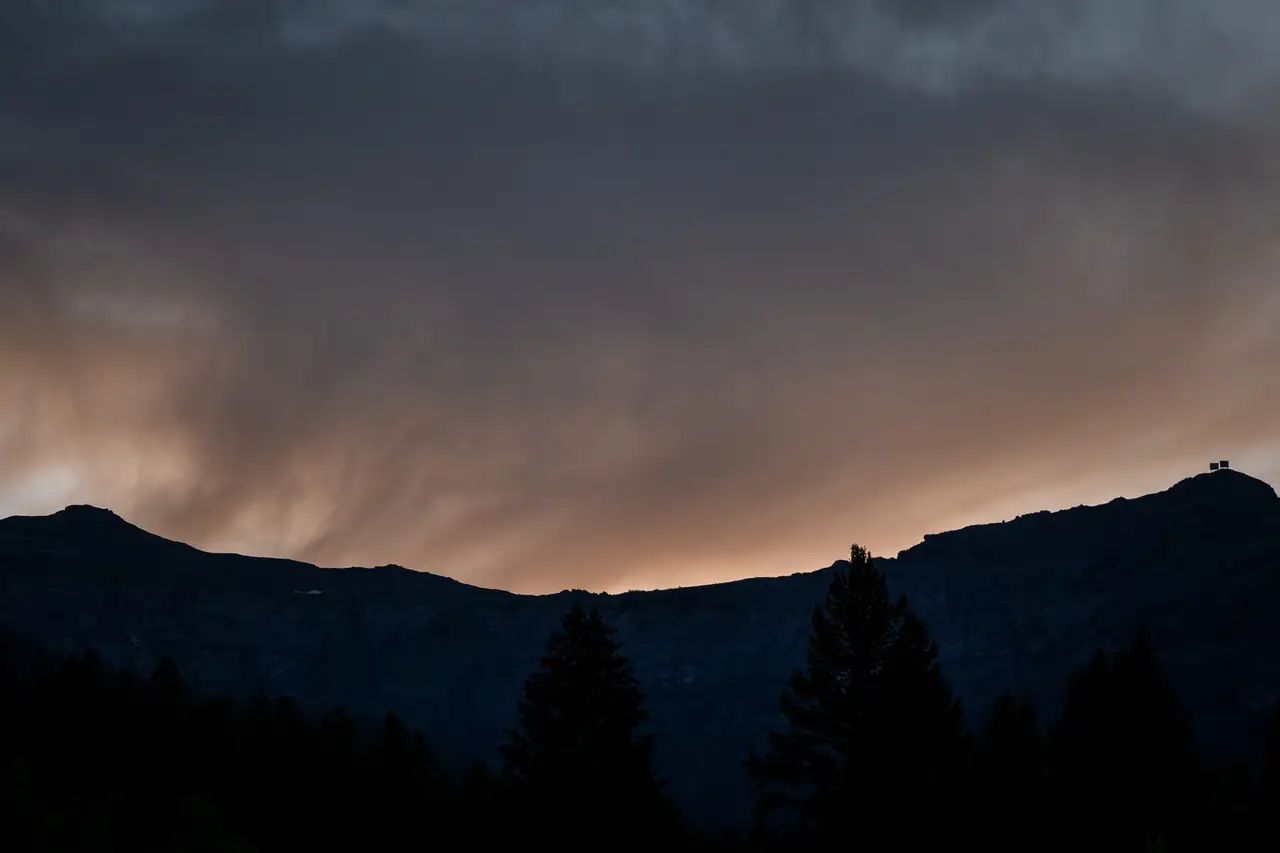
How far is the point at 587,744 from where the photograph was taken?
4603cm

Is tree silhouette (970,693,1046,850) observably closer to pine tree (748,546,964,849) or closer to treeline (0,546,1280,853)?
treeline (0,546,1280,853)

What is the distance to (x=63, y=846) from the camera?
2494 cm

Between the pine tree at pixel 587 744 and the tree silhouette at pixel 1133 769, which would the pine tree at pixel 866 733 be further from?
the tree silhouette at pixel 1133 769

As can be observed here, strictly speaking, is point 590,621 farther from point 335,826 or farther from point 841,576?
point 335,826

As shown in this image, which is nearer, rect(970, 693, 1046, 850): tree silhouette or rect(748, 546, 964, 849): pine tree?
rect(748, 546, 964, 849): pine tree

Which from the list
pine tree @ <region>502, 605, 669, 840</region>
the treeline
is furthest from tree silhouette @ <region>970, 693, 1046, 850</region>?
pine tree @ <region>502, 605, 669, 840</region>

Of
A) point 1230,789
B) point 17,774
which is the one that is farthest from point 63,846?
point 1230,789

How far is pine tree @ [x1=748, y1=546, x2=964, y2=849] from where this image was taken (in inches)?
1559

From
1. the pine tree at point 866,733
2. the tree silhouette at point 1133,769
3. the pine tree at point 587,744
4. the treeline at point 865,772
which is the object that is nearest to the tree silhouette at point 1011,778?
the treeline at point 865,772

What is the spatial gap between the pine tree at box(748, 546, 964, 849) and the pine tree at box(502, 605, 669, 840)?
534cm

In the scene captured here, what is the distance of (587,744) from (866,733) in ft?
35.5

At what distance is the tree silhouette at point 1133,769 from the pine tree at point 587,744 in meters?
15.1

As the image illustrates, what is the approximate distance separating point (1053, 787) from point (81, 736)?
3022 inches

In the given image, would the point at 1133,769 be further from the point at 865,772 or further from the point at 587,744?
the point at 587,744
